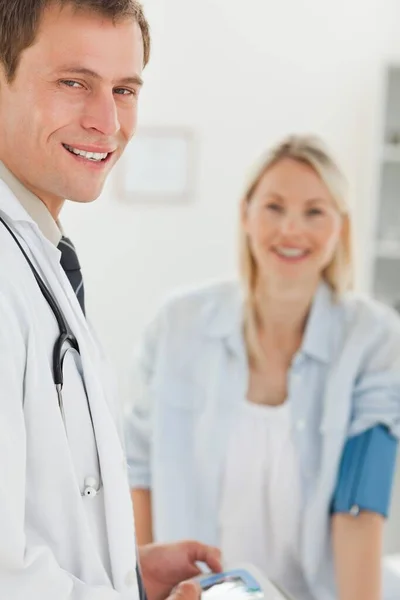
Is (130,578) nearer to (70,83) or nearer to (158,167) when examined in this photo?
(70,83)

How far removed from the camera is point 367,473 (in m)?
1.64

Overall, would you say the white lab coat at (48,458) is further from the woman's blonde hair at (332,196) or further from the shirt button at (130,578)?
the woman's blonde hair at (332,196)

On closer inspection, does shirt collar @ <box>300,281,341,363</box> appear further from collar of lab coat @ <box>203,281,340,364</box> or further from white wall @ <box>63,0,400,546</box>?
white wall @ <box>63,0,400,546</box>

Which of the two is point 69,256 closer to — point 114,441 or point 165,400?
point 114,441

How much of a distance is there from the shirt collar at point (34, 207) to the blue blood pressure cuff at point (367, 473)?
0.97 m

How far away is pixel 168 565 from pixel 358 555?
566 millimetres

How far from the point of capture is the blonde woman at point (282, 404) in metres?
1.68

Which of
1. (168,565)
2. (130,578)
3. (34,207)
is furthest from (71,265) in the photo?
(168,565)

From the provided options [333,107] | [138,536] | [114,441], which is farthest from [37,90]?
[333,107]

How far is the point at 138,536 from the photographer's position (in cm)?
182

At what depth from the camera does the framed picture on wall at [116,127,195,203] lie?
13.0 ft

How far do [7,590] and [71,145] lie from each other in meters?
0.50

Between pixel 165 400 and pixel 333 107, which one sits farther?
pixel 333 107

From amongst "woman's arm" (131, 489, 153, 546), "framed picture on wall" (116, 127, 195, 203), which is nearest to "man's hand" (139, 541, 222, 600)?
"woman's arm" (131, 489, 153, 546)
